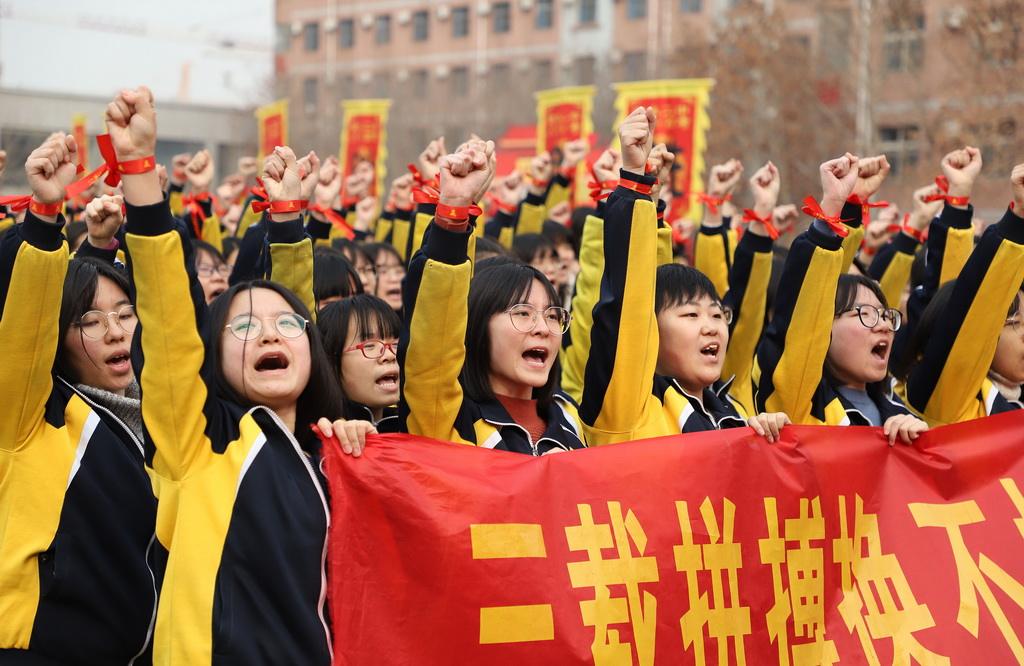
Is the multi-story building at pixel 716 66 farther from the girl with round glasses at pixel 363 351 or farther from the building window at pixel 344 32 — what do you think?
the girl with round glasses at pixel 363 351

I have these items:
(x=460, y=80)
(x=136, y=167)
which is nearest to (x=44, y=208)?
(x=136, y=167)

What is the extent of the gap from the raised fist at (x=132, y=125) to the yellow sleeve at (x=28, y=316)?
44 cm

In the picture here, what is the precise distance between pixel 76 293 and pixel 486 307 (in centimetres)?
Result: 115

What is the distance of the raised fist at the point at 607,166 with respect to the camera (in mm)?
4922

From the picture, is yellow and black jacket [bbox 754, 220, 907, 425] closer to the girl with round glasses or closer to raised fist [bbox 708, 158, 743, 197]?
the girl with round glasses

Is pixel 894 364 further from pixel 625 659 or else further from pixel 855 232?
pixel 625 659

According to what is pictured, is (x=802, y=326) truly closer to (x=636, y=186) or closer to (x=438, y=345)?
(x=636, y=186)

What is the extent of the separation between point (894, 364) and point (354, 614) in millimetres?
2534

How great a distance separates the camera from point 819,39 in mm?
25797

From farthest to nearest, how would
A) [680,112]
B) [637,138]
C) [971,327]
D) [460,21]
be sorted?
[460,21] → [680,112] → [971,327] → [637,138]

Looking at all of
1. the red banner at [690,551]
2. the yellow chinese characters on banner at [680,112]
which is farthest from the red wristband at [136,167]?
the yellow chinese characters on banner at [680,112]

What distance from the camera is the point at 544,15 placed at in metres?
43.3

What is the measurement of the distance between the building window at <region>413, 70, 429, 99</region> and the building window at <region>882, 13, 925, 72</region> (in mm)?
24661

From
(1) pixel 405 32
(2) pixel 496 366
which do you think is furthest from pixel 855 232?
(1) pixel 405 32
